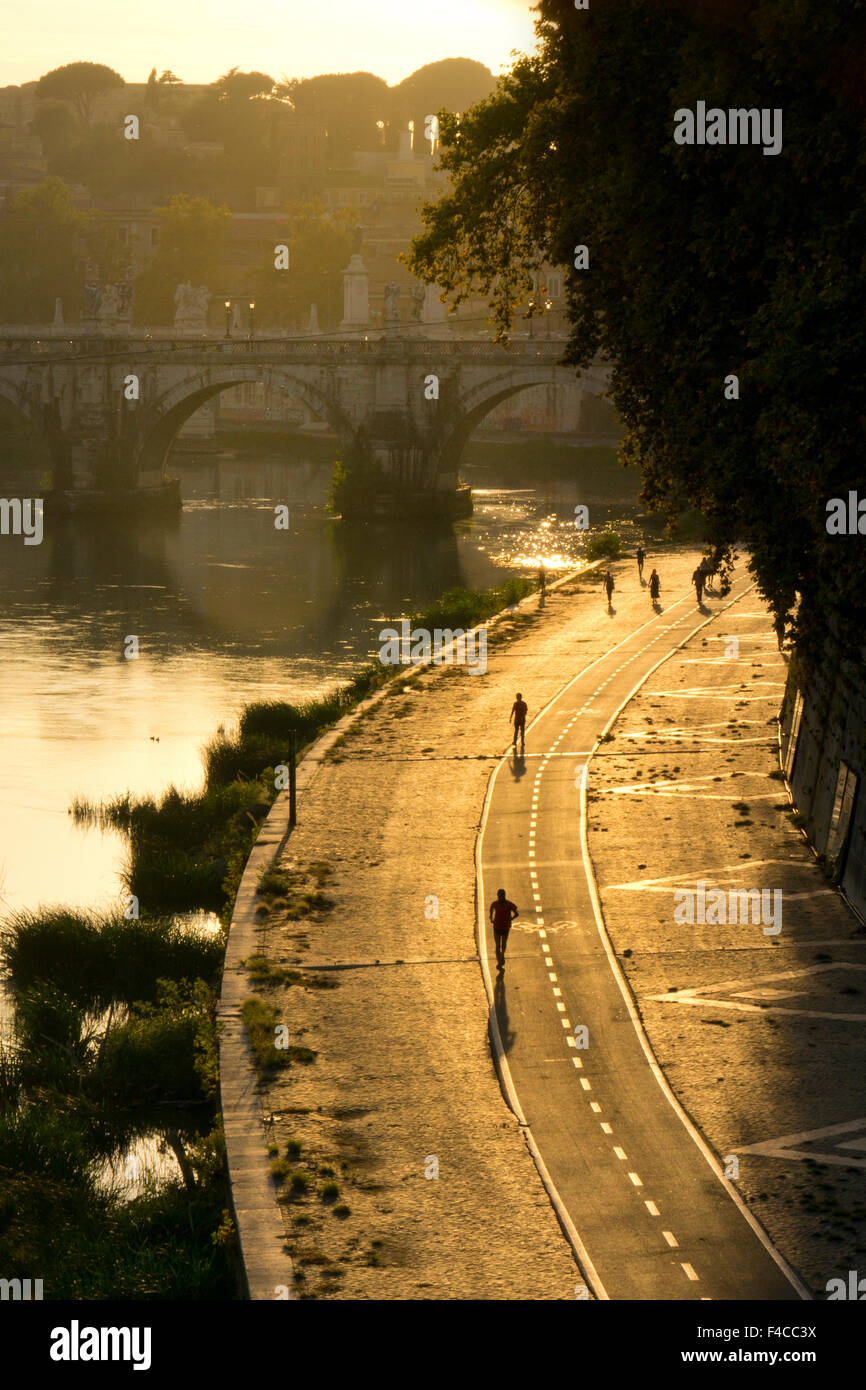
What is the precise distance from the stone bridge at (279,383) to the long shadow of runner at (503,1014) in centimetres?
6647

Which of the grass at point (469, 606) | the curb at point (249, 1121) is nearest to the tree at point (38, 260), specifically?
the grass at point (469, 606)

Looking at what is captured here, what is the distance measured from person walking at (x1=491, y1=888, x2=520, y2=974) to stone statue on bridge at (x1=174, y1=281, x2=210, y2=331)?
102m

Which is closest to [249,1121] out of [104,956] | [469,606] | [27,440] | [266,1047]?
[266,1047]

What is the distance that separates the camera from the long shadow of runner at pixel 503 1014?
71.6 feet

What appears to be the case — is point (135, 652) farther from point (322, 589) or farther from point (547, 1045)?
point (547, 1045)

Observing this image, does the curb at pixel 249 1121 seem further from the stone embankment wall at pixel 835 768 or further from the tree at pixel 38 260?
the tree at pixel 38 260

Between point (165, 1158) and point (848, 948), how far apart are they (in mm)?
9927

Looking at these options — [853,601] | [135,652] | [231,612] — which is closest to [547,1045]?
[853,601]

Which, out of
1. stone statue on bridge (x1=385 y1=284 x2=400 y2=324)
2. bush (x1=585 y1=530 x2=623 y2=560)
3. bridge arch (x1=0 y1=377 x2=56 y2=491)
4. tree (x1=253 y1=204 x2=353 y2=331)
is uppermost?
tree (x1=253 y1=204 x2=353 y2=331)

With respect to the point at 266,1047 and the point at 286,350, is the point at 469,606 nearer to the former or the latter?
the point at 266,1047

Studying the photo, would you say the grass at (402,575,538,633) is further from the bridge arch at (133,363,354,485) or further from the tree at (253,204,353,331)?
the tree at (253,204,353,331)

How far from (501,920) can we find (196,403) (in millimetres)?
76605

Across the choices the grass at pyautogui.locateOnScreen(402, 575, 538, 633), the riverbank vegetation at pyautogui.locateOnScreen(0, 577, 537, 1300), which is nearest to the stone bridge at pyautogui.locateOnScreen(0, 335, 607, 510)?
the grass at pyautogui.locateOnScreen(402, 575, 538, 633)

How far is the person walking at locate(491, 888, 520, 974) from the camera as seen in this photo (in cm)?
2352
